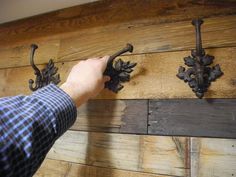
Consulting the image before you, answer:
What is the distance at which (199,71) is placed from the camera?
56 cm

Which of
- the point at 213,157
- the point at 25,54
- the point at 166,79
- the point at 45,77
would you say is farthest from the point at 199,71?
the point at 25,54

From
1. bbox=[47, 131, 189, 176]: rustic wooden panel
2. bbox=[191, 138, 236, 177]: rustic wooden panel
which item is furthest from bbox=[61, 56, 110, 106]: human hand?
bbox=[191, 138, 236, 177]: rustic wooden panel

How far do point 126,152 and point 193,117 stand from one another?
0.19m

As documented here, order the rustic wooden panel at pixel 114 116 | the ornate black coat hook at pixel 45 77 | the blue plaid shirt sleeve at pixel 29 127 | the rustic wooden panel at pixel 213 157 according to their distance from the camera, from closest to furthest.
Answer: the blue plaid shirt sleeve at pixel 29 127 < the rustic wooden panel at pixel 213 157 < the rustic wooden panel at pixel 114 116 < the ornate black coat hook at pixel 45 77

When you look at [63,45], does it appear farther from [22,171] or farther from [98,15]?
[22,171]

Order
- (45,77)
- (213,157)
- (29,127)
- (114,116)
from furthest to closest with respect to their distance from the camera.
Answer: (45,77)
(114,116)
(213,157)
(29,127)

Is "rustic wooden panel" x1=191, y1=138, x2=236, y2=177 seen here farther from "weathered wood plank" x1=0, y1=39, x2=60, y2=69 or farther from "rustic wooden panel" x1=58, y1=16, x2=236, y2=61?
"weathered wood plank" x1=0, y1=39, x2=60, y2=69

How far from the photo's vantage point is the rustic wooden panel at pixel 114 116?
2.06 ft

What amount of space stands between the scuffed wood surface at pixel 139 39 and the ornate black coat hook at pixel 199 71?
1.7 inches

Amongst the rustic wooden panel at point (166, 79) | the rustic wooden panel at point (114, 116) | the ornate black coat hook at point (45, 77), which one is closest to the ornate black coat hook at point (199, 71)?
the rustic wooden panel at point (166, 79)

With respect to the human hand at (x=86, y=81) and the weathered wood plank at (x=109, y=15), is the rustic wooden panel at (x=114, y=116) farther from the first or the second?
the weathered wood plank at (x=109, y=15)

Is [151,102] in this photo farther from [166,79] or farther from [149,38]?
[149,38]

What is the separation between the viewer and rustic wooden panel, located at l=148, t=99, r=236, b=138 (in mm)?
542

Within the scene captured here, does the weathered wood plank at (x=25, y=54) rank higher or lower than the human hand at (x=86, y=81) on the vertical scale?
higher
